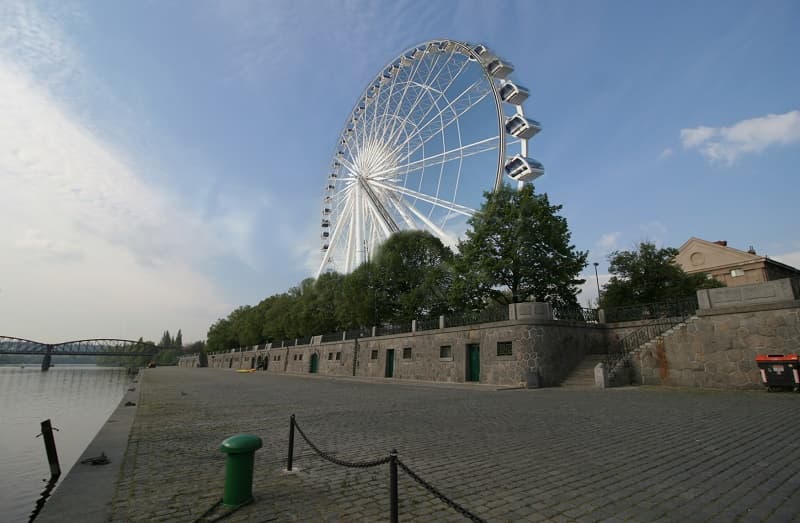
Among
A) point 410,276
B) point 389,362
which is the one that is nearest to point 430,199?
point 410,276

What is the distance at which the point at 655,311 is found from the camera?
23594 millimetres

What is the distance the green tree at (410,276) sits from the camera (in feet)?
116

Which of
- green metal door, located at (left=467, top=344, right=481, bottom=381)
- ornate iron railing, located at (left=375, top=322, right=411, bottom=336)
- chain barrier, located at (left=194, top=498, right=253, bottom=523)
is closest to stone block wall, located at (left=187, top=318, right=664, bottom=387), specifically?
green metal door, located at (left=467, top=344, right=481, bottom=381)

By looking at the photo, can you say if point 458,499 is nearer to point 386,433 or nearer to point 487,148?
point 386,433

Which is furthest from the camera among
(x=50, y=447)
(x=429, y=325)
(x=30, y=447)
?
(x=429, y=325)

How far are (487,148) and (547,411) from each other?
2370cm

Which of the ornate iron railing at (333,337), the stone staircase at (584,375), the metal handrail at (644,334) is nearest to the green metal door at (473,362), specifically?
the stone staircase at (584,375)

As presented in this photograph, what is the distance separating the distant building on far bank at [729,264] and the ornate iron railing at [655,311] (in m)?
29.1

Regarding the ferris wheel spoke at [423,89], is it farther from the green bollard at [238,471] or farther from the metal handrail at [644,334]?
the green bollard at [238,471]

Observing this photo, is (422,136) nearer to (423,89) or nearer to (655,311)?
(423,89)

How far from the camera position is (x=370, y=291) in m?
39.8

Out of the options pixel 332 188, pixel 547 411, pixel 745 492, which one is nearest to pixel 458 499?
pixel 745 492

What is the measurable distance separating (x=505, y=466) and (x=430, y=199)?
30366 millimetres

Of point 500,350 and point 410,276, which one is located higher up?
point 410,276
